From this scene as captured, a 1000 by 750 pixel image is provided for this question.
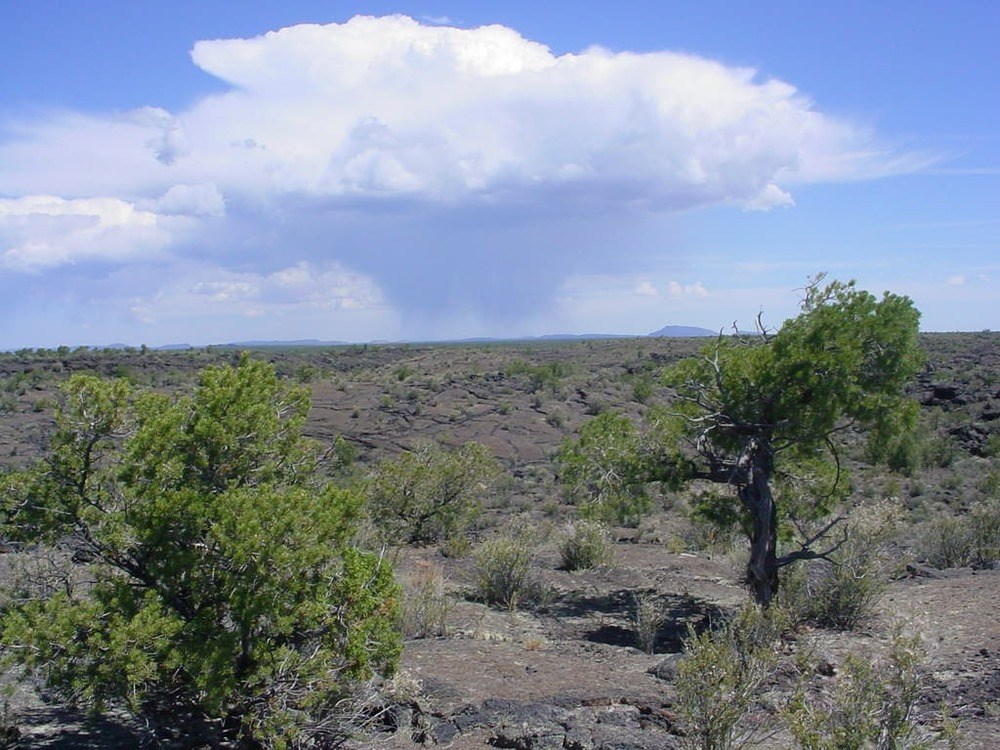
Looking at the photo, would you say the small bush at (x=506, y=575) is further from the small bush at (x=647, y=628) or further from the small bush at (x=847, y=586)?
the small bush at (x=847, y=586)

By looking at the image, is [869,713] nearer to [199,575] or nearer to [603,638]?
[199,575]

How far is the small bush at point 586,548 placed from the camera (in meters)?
15.7

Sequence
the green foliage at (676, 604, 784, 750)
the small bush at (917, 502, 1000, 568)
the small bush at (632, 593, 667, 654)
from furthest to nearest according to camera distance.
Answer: the small bush at (917, 502, 1000, 568) < the small bush at (632, 593, 667, 654) < the green foliage at (676, 604, 784, 750)

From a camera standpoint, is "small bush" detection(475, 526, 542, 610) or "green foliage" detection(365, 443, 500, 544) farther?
"green foliage" detection(365, 443, 500, 544)

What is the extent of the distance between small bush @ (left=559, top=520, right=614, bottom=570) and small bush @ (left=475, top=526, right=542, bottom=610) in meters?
2.35

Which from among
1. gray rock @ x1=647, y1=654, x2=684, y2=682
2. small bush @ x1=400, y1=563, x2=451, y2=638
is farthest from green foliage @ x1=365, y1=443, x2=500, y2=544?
gray rock @ x1=647, y1=654, x2=684, y2=682

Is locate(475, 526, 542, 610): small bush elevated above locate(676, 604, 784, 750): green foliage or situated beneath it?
situated beneath

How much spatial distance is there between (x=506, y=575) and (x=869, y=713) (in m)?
8.11

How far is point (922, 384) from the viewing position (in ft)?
142

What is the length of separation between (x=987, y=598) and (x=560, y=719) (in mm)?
7792

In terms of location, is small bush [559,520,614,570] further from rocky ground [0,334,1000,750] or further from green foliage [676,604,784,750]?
green foliage [676,604,784,750]

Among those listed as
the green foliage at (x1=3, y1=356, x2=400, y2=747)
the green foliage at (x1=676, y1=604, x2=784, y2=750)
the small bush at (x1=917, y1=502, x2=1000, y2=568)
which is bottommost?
the small bush at (x1=917, y1=502, x2=1000, y2=568)

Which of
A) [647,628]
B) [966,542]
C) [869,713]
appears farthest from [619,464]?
[966,542]

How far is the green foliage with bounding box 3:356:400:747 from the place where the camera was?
6.17 m
